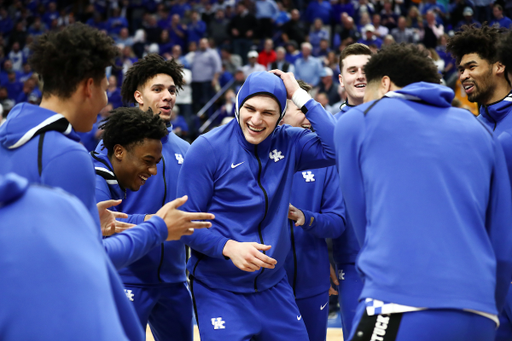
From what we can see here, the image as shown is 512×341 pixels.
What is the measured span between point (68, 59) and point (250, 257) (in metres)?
1.44

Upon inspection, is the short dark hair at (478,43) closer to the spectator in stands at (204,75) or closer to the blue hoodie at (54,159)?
the blue hoodie at (54,159)

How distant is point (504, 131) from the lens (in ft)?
11.8

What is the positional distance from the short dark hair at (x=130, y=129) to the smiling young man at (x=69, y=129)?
1180 mm

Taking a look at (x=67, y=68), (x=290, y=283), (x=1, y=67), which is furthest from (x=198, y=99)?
(x=67, y=68)

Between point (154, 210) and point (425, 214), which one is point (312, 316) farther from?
point (425, 214)

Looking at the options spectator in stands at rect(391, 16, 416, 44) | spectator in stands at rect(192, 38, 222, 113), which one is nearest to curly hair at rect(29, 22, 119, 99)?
spectator in stands at rect(192, 38, 222, 113)

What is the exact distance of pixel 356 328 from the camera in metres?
2.45

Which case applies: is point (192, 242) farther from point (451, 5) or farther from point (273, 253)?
point (451, 5)

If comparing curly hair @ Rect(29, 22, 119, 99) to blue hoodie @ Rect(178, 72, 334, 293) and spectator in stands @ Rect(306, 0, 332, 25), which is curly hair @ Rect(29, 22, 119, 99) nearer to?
blue hoodie @ Rect(178, 72, 334, 293)

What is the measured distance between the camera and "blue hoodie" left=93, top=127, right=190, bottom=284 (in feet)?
12.7

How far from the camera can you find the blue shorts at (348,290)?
14.0 feet

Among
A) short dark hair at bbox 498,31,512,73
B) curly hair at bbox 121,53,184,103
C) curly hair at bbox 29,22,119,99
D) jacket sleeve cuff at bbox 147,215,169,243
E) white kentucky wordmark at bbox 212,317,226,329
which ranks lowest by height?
white kentucky wordmark at bbox 212,317,226,329

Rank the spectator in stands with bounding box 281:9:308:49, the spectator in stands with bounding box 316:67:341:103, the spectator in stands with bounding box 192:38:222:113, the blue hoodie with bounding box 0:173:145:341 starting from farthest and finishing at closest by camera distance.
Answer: the spectator in stands with bounding box 281:9:308:49 < the spectator in stands with bounding box 192:38:222:113 < the spectator in stands with bounding box 316:67:341:103 < the blue hoodie with bounding box 0:173:145:341

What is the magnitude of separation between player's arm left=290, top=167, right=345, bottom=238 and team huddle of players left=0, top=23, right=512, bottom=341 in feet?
0.05
